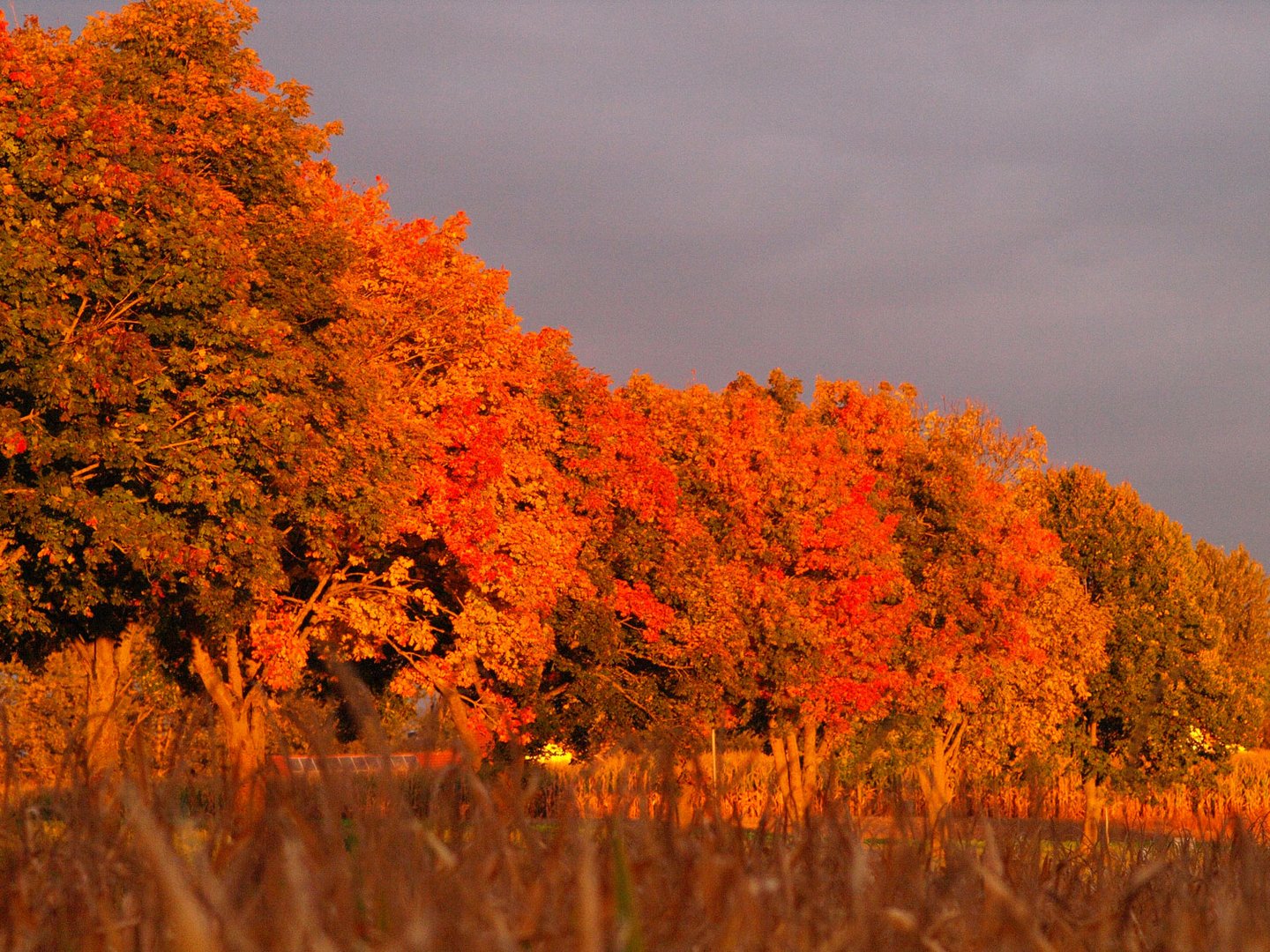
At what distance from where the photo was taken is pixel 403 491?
28359 mm

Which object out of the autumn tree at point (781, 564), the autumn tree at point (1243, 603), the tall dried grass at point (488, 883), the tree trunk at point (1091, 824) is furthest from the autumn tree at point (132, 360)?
the autumn tree at point (1243, 603)

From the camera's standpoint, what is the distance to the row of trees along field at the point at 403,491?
23.2 meters

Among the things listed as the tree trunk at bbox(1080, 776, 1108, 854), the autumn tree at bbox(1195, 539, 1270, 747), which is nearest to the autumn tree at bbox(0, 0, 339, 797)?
the tree trunk at bbox(1080, 776, 1108, 854)

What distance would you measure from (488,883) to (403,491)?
84.2ft

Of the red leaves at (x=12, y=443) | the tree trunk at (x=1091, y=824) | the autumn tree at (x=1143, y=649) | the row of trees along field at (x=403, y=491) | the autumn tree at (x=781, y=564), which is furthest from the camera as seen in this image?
the autumn tree at (x=1143, y=649)

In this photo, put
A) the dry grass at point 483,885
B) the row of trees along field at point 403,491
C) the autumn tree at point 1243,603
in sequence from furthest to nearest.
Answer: the autumn tree at point 1243,603 → the row of trees along field at point 403,491 → the dry grass at point 483,885

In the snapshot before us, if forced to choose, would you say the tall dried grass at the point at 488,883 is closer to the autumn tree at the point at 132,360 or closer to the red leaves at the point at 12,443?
the autumn tree at the point at 132,360

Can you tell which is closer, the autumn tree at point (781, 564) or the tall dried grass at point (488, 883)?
the tall dried grass at point (488, 883)

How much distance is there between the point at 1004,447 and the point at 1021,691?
40.4 ft

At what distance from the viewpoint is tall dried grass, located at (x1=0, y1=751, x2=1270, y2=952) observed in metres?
2.52

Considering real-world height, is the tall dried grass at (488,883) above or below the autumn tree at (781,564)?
below

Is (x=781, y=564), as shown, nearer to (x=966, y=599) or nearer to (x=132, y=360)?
(x=966, y=599)

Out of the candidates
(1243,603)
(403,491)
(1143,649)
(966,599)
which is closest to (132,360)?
(403,491)

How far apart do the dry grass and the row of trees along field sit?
280 mm
